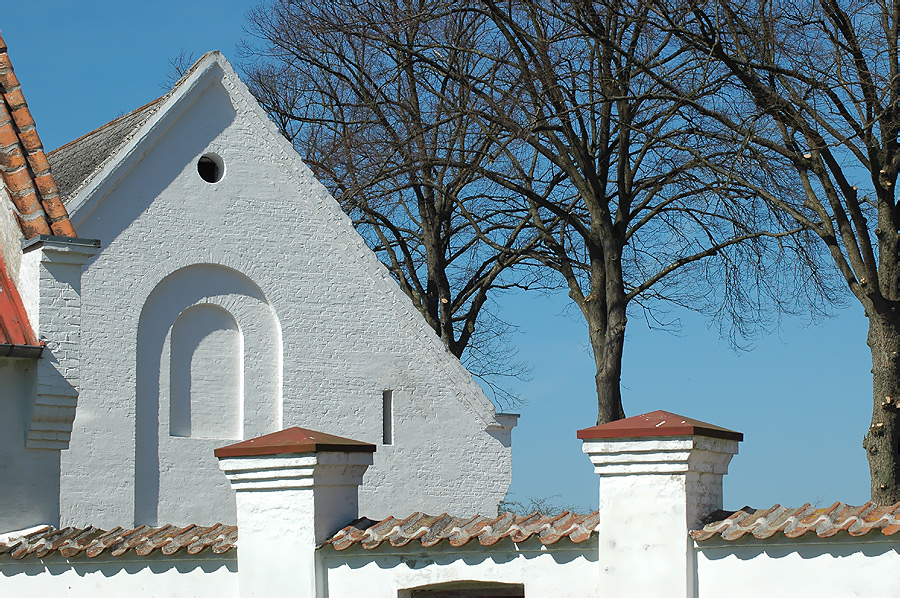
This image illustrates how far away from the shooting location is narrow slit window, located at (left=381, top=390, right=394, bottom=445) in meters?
18.7

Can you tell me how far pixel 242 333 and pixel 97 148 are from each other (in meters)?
3.67

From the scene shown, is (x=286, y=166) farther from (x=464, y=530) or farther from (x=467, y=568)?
(x=467, y=568)

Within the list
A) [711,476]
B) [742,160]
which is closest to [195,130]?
[742,160]

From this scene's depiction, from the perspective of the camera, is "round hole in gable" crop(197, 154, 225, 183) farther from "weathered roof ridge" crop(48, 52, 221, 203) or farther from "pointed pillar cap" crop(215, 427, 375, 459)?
"pointed pillar cap" crop(215, 427, 375, 459)

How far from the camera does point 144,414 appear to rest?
16.5 m

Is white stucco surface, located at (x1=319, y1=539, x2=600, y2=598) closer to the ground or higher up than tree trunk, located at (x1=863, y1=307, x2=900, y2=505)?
closer to the ground

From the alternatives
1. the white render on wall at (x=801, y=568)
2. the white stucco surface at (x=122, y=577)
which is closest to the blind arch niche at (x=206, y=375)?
the white stucco surface at (x=122, y=577)

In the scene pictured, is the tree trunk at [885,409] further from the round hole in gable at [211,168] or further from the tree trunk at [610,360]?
the round hole in gable at [211,168]

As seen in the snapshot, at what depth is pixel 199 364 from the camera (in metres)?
17.2

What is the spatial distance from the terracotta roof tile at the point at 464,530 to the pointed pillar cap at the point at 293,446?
0.56m

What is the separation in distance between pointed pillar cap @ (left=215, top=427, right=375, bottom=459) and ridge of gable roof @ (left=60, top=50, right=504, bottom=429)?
8.58m

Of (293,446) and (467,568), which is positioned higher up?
(293,446)

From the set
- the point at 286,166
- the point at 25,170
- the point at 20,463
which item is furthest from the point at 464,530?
the point at 286,166

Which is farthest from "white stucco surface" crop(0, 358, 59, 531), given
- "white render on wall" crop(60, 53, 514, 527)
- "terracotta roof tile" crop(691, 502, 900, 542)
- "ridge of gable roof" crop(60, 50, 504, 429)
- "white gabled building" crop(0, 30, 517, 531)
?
"terracotta roof tile" crop(691, 502, 900, 542)
